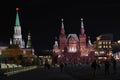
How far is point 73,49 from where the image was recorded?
18900 centimetres

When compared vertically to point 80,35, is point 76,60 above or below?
below

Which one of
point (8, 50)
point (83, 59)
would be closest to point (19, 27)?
point (83, 59)

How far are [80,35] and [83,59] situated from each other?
19.5 metres

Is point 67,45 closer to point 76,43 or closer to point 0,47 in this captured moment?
point 76,43

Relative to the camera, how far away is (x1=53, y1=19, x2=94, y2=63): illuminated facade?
183500 millimetres

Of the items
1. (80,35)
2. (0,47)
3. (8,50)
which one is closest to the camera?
(8,50)

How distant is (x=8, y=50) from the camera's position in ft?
416

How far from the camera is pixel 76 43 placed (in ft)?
623

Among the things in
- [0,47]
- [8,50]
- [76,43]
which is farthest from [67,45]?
[8,50]

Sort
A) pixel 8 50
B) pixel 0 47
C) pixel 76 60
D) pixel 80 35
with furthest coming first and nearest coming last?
pixel 80 35 → pixel 76 60 → pixel 0 47 → pixel 8 50

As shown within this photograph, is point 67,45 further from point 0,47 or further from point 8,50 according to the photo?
point 8,50

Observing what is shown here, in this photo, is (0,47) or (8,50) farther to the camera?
(0,47)

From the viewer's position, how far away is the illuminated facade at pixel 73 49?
602 ft

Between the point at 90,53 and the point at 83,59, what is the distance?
555cm
